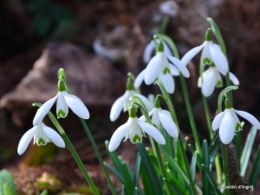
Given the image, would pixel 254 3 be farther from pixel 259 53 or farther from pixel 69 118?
pixel 69 118

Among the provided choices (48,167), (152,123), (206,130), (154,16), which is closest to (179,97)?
(206,130)

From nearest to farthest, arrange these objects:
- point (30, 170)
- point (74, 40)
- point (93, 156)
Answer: point (30, 170) → point (93, 156) → point (74, 40)

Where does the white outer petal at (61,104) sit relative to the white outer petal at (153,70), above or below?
below

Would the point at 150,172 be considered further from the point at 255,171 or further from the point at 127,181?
the point at 255,171

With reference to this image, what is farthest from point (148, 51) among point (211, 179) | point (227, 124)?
point (227, 124)

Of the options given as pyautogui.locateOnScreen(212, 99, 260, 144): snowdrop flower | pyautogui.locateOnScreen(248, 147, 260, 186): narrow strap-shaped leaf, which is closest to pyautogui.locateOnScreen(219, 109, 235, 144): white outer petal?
pyautogui.locateOnScreen(212, 99, 260, 144): snowdrop flower

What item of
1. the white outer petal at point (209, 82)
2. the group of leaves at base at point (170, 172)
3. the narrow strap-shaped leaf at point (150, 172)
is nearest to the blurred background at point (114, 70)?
the group of leaves at base at point (170, 172)

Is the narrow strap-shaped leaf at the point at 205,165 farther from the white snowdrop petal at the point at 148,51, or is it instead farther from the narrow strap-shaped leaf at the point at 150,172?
the white snowdrop petal at the point at 148,51
